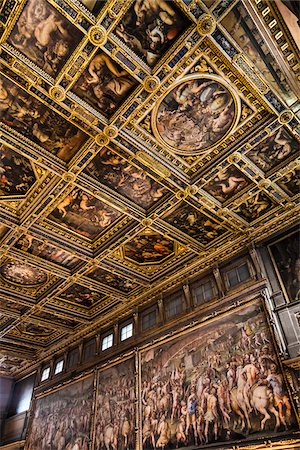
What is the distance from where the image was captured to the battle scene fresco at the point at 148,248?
483 inches

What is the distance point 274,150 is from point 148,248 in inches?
232

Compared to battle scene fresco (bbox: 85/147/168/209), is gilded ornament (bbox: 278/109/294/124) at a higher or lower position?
lower

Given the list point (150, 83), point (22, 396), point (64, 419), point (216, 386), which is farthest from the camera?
point (22, 396)

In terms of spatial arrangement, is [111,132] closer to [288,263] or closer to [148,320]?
[288,263]

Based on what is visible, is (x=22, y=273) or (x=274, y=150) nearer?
(x=274, y=150)

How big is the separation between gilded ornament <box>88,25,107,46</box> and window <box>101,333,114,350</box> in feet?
42.0

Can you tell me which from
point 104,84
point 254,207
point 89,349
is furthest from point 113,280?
point 104,84

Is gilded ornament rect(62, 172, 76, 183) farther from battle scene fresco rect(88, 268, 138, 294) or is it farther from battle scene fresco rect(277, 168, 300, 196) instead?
battle scene fresco rect(277, 168, 300, 196)

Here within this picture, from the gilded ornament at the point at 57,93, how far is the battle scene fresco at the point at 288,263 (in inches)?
312

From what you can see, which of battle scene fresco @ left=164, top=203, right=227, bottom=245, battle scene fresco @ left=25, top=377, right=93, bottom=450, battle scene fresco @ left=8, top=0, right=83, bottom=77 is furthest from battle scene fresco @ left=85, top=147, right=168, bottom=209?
battle scene fresco @ left=25, top=377, right=93, bottom=450

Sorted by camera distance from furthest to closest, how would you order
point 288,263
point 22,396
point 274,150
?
1. point 22,396
2. point 288,263
3. point 274,150

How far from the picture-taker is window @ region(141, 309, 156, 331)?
45.1 ft

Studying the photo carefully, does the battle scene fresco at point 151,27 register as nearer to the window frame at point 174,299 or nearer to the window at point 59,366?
the window frame at point 174,299

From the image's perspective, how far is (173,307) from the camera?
517 inches
